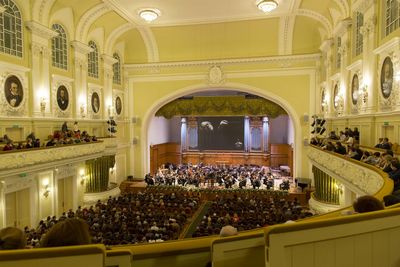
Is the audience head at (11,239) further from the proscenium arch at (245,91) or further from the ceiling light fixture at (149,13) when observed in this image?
the proscenium arch at (245,91)

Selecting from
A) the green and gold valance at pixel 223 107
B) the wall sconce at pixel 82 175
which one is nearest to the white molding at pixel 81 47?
the wall sconce at pixel 82 175

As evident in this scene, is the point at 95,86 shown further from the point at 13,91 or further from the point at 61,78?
the point at 13,91

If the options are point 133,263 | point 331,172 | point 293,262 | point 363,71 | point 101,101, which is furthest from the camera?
point 101,101

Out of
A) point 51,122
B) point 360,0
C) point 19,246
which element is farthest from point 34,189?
point 360,0

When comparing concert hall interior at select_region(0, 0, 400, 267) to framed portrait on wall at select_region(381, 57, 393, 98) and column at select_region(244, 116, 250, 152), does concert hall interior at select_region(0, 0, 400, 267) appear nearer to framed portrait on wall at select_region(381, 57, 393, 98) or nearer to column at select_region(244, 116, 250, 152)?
framed portrait on wall at select_region(381, 57, 393, 98)

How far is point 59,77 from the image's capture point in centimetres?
Answer: 1539

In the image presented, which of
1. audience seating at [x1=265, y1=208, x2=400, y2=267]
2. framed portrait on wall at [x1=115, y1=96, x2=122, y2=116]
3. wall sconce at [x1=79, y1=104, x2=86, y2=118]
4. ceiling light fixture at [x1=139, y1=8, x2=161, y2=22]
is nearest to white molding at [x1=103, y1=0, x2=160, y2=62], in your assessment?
ceiling light fixture at [x1=139, y1=8, x2=161, y2=22]

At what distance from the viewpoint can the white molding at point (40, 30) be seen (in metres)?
13.2

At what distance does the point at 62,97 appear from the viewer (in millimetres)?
15781

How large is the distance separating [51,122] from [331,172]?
13.4 m

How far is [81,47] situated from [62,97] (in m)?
3.36

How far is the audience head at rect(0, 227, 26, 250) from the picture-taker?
201cm

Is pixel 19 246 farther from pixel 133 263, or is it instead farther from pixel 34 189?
pixel 34 189

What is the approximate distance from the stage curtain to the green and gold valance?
24.5 feet
